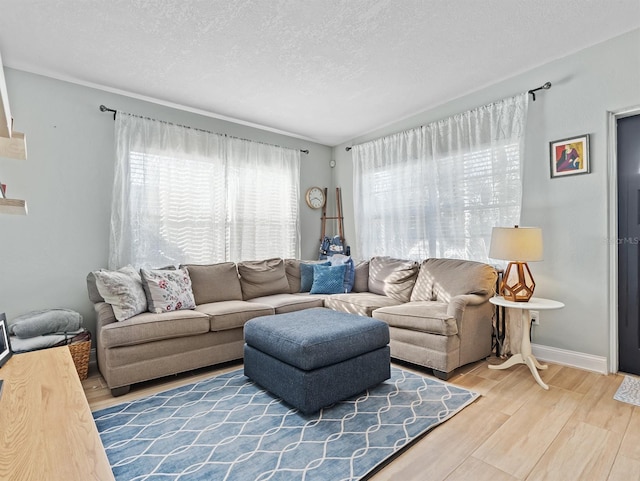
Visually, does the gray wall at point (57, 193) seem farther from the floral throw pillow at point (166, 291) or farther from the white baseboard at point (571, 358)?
the white baseboard at point (571, 358)

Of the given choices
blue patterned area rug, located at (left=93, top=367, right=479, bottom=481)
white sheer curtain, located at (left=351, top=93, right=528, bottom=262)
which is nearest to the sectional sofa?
blue patterned area rug, located at (left=93, top=367, right=479, bottom=481)

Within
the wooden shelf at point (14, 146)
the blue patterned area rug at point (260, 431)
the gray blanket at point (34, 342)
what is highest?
the wooden shelf at point (14, 146)

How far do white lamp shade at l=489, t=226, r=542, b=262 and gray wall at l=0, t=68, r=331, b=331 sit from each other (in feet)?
11.3

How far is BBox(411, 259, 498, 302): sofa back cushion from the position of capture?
2939mm

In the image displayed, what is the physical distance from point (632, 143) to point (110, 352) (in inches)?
161

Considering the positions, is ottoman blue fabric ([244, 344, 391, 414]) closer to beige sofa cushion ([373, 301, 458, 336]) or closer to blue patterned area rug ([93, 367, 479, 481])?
blue patterned area rug ([93, 367, 479, 481])

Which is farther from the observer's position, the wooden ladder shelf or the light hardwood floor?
the wooden ladder shelf

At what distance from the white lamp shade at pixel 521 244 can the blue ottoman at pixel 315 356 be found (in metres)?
1.12

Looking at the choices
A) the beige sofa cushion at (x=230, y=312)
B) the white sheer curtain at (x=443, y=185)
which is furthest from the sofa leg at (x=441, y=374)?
the beige sofa cushion at (x=230, y=312)

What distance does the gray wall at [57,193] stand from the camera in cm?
281

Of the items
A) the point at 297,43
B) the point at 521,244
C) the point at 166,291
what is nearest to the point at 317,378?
the point at 166,291

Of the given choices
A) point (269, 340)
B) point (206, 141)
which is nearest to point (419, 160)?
point (206, 141)

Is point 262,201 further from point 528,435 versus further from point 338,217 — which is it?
point 528,435

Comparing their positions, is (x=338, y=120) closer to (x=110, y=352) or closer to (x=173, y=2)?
(x=173, y=2)
